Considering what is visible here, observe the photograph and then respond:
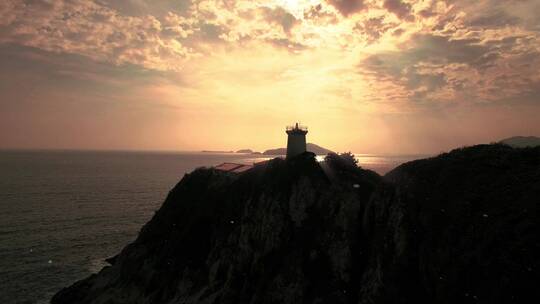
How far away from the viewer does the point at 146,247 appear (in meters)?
54.0

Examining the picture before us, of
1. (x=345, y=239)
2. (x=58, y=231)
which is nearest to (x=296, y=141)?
(x=345, y=239)

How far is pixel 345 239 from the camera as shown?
34844 mm

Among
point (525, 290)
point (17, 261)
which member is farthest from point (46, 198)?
point (525, 290)

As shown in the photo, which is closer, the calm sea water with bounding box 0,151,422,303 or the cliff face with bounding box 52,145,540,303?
the cliff face with bounding box 52,145,540,303

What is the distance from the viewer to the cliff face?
2378cm

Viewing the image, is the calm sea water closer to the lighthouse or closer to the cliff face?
the cliff face

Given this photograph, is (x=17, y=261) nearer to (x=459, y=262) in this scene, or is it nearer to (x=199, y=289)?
(x=199, y=289)

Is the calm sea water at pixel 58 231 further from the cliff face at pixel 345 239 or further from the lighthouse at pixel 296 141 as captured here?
the lighthouse at pixel 296 141

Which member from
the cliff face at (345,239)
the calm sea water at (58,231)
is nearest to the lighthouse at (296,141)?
the cliff face at (345,239)

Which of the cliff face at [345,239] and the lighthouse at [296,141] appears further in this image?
the lighthouse at [296,141]

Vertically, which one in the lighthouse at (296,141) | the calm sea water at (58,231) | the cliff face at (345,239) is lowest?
the calm sea water at (58,231)

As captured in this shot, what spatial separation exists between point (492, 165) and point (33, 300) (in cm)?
5854

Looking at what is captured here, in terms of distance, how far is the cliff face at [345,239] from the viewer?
936 inches

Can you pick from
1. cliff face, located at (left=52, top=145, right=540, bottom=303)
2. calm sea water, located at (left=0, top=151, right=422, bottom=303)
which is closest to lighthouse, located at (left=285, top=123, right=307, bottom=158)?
cliff face, located at (left=52, top=145, right=540, bottom=303)
